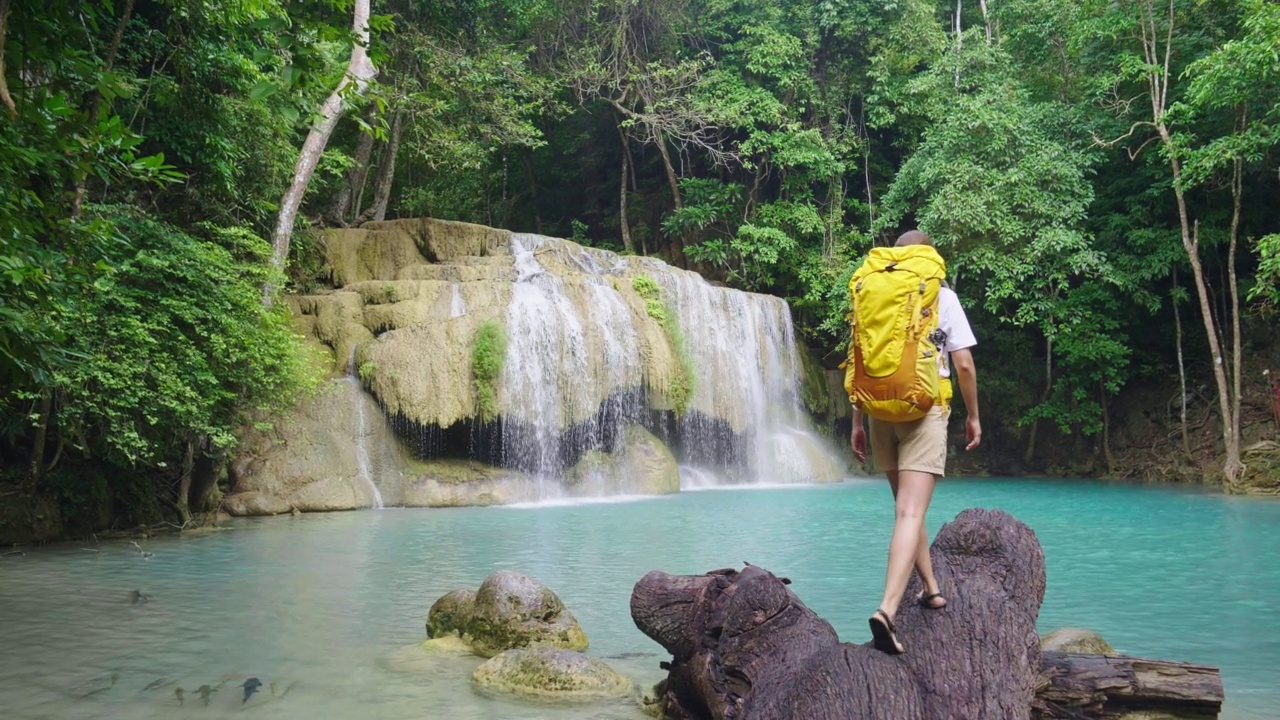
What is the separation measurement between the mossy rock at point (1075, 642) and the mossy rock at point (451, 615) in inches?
125

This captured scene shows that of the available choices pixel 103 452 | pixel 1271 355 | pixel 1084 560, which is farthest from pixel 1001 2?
pixel 103 452

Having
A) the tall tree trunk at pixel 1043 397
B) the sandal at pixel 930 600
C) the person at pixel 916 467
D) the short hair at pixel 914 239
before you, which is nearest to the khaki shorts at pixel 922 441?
the person at pixel 916 467

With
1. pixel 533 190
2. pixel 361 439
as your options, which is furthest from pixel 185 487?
pixel 533 190

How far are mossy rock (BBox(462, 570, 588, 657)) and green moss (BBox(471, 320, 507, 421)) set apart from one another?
8728mm

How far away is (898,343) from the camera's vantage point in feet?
11.2

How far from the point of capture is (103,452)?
9781mm

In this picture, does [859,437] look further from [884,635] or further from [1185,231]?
[1185,231]

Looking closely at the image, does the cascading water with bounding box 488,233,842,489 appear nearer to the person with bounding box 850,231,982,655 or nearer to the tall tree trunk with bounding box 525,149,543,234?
the tall tree trunk with bounding box 525,149,543,234

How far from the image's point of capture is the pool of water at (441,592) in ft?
14.9

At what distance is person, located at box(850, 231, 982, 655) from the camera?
10.7ft

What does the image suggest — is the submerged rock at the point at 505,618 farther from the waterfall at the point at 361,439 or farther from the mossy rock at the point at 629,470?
the mossy rock at the point at 629,470

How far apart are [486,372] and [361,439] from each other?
2084mm

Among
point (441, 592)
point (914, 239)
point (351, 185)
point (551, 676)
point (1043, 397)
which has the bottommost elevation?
point (551, 676)

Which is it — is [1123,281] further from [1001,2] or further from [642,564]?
[642,564]
